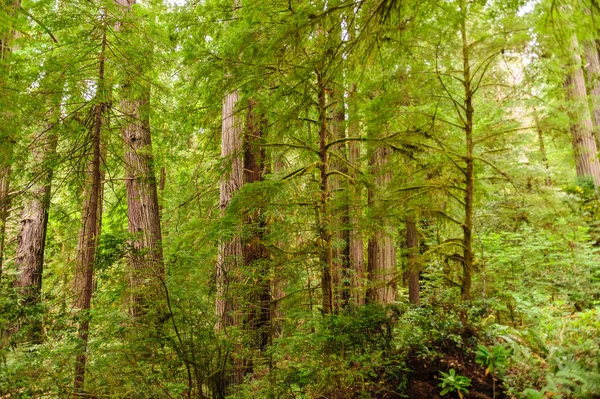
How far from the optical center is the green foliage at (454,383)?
11.3ft

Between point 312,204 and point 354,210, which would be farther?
point 354,210

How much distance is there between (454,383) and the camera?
137 inches

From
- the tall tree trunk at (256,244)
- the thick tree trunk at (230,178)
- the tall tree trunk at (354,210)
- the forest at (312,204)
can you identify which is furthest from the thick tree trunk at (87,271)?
the tall tree trunk at (354,210)

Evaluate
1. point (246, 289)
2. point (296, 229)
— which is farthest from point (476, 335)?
point (246, 289)

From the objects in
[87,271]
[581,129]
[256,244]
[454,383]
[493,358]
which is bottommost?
[454,383]

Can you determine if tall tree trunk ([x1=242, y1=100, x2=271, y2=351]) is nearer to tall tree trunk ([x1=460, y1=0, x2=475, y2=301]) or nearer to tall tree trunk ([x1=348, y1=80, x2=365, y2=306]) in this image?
tall tree trunk ([x1=348, y1=80, x2=365, y2=306])

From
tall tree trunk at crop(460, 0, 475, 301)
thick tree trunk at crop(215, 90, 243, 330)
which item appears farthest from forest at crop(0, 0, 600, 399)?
thick tree trunk at crop(215, 90, 243, 330)

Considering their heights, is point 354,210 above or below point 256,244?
above

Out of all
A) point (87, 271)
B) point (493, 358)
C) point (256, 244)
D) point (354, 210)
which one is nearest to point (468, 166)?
point (354, 210)

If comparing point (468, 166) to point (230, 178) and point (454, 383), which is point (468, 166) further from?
point (230, 178)

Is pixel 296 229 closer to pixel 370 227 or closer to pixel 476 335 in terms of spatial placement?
pixel 370 227

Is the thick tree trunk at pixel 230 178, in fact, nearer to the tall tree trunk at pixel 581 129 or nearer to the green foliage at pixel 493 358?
the green foliage at pixel 493 358

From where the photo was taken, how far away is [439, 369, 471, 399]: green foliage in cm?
344

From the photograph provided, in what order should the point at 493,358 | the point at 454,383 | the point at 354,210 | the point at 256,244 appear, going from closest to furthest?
the point at 454,383
the point at 493,358
the point at 354,210
the point at 256,244
